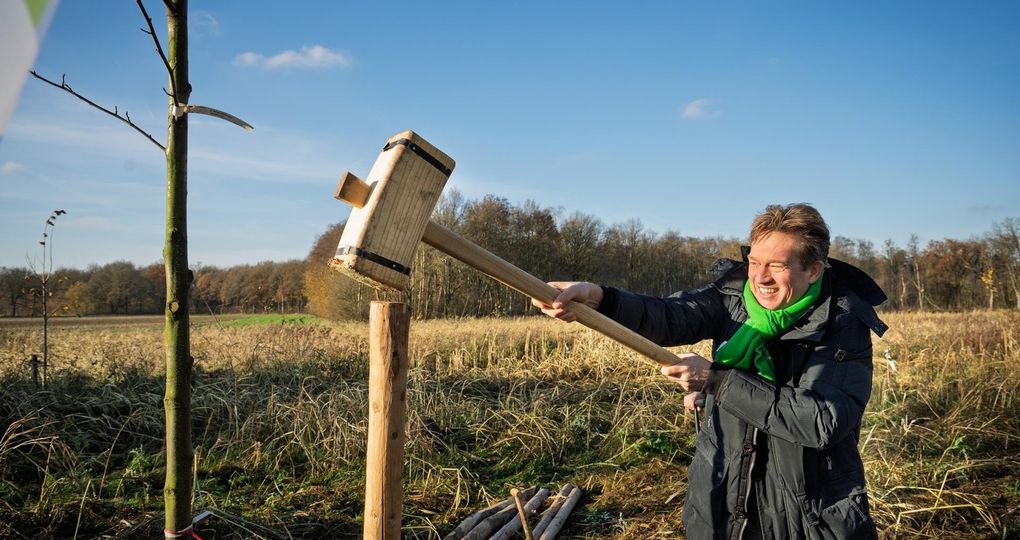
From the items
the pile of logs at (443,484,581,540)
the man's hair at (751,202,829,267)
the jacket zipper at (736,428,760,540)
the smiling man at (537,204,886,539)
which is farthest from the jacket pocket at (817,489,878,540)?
the pile of logs at (443,484,581,540)

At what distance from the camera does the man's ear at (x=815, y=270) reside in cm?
212

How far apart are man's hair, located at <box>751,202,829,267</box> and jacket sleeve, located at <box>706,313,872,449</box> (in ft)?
0.84

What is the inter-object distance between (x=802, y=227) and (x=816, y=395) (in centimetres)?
61

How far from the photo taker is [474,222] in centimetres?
3169

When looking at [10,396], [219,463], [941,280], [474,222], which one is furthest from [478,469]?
[941,280]

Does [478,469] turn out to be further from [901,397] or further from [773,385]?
[901,397]

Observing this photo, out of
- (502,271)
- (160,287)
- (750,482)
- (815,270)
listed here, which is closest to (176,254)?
(502,271)

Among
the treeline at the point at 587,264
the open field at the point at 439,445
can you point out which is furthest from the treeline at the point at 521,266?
the open field at the point at 439,445

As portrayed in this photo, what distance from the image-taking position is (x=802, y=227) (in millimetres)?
2066

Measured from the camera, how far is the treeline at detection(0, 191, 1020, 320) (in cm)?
2625

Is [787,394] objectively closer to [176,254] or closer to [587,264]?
[176,254]

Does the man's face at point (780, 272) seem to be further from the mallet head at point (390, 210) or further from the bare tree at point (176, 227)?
the bare tree at point (176, 227)

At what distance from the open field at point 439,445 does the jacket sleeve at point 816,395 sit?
87.1 inches

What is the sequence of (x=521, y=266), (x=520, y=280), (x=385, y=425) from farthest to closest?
(x=521, y=266)
(x=520, y=280)
(x=385, y=425)
